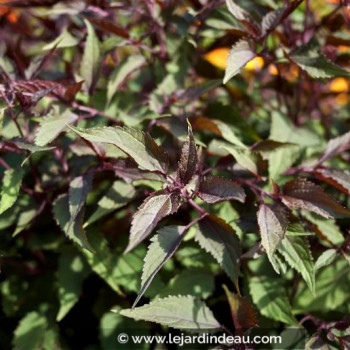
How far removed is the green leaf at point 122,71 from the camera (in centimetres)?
125

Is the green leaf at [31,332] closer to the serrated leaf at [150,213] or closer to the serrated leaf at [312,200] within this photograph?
the serrated leaf at [150,213]

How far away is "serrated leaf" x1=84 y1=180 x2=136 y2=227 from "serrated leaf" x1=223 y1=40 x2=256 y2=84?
35 centimetres

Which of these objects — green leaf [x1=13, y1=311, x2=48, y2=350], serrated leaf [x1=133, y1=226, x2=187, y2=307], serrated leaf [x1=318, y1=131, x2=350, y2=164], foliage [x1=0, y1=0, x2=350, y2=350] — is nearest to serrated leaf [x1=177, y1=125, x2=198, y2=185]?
foliage [x1=0, y1=0, x2=350, y2=350]

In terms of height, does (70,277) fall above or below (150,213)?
below

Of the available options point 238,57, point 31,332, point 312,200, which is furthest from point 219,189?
point 31,332

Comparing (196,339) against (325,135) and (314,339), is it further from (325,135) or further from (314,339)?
(325,135)

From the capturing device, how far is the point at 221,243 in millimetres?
999

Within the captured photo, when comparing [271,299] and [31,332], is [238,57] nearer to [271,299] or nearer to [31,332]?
[271,299]

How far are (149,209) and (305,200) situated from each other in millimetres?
355

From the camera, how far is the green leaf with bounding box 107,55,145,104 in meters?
1.25

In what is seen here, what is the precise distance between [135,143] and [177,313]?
370mm

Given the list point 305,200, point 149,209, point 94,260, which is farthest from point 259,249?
point 94,260

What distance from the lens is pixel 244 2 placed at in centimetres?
143

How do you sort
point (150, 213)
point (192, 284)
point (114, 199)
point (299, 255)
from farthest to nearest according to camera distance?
point (192, 284), point (114, 199), point (299, 255), point (150, 213)
